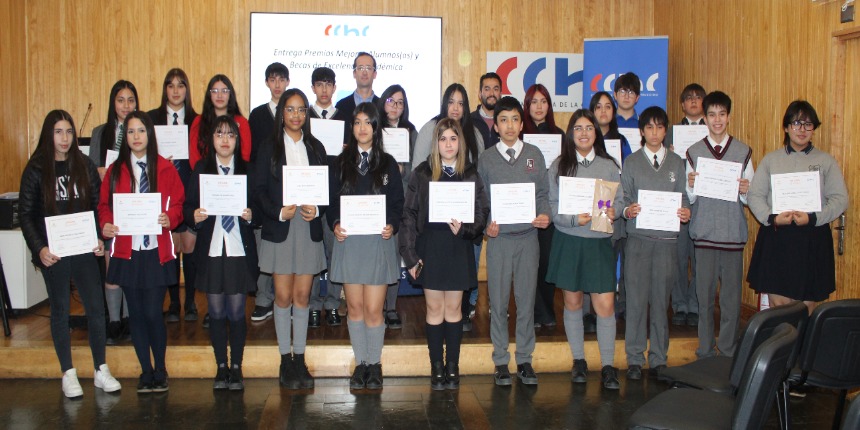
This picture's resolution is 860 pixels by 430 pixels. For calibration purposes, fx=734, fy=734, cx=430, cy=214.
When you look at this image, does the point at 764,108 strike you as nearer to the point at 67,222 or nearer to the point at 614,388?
the point at 614,388

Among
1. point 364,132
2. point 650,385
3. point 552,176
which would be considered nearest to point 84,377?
point 364,132

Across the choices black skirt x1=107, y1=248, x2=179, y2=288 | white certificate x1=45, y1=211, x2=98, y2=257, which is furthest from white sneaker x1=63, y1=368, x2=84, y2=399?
white certificate x1=45, y1=211, x2=98, y2=257

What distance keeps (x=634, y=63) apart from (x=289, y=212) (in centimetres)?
414

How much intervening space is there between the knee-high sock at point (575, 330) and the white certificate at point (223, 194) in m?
2.21

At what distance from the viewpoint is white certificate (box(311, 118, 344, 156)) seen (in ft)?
16.6

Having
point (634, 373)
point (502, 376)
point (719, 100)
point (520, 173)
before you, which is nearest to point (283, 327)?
point (502, 376)

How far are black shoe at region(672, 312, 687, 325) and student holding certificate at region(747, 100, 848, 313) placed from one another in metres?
1.01

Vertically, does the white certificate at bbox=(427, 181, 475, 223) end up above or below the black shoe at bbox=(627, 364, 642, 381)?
above

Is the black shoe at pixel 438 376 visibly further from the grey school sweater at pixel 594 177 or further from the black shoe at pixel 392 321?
the grey school sweater at pixel 594 177

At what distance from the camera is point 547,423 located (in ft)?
13.7

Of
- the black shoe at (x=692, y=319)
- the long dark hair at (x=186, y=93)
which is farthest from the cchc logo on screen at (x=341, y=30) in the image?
the black shoe at (x=692, y=319)

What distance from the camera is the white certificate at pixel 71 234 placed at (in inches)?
168

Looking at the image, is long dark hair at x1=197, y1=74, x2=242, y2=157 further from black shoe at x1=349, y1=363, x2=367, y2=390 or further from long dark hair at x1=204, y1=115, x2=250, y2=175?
black shoe at x1=349, y1=363, x2=367, y2=390

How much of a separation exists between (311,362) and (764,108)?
3985 mm
